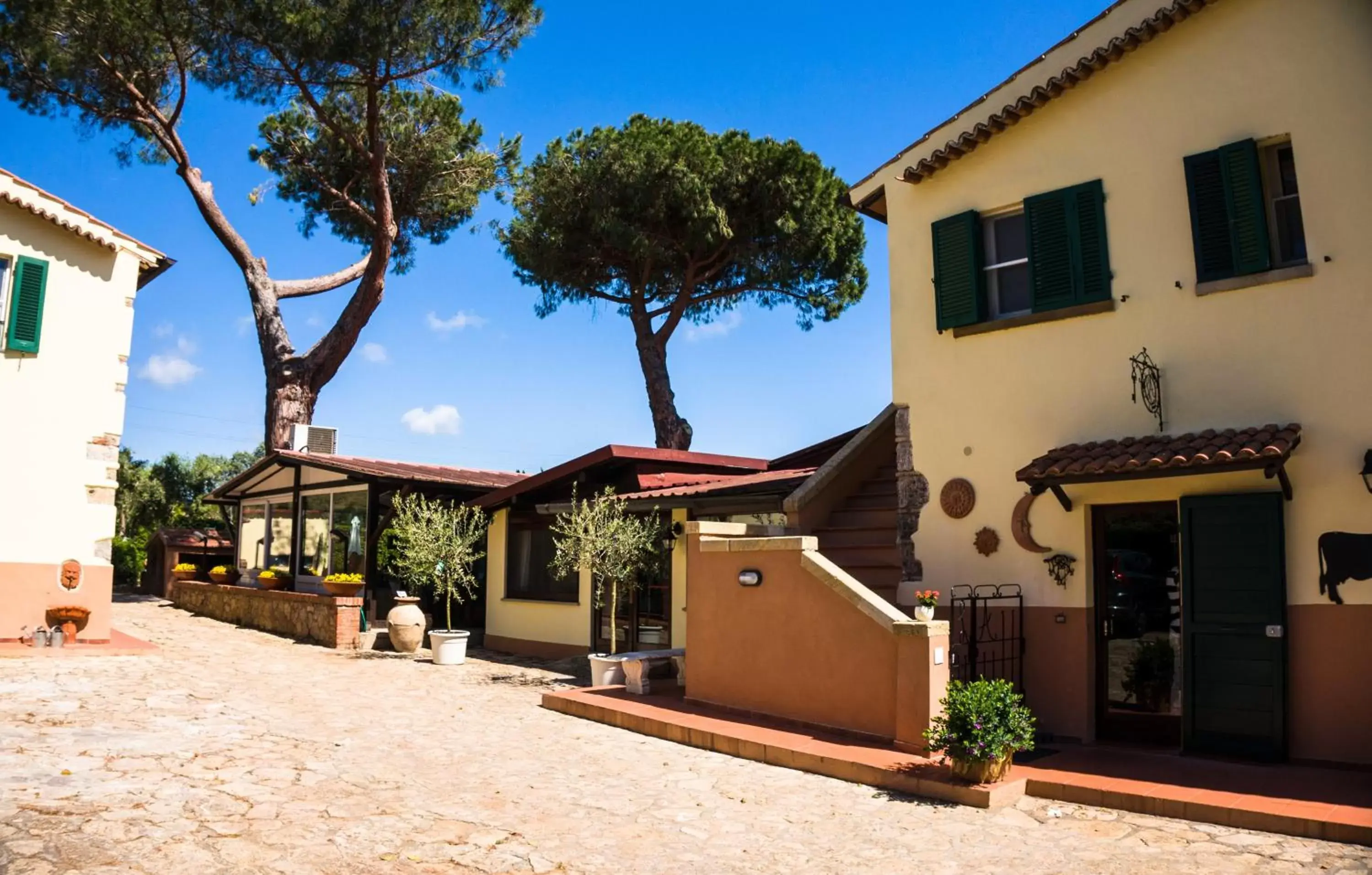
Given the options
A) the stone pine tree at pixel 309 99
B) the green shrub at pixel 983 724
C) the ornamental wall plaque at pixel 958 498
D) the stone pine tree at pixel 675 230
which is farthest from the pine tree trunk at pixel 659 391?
the green shrub at pixel 983 724

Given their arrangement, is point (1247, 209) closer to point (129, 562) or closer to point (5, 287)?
point (5, 287)

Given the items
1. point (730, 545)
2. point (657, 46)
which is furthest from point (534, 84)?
point (730, 545)

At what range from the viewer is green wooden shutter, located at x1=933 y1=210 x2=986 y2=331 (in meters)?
9.87

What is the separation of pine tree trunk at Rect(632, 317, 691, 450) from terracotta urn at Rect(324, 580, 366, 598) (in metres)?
8.49

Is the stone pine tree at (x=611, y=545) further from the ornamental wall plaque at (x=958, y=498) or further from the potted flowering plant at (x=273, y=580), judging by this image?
the potted flowering plant at (x=273, y=580)

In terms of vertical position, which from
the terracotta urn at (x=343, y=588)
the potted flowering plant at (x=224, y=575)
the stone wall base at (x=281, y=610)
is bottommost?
the stone wall base at (x=281, y=610)

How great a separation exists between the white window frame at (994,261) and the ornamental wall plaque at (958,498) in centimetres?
165

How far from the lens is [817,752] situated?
8.05 metres

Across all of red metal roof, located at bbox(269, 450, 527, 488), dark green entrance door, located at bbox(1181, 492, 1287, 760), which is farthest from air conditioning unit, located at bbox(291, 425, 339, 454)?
dark green entrance door, located at bbox(1181, 492, 1287, 760)

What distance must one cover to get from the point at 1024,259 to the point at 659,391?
14.5 m

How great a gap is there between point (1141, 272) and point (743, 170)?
14753 mm

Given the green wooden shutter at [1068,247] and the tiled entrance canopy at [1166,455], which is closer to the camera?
the tiled entrance canopy at [1166,455]

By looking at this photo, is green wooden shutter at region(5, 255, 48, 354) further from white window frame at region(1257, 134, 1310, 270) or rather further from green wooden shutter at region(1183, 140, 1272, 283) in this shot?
white window frame at region(1257, 134, 1310, 270)

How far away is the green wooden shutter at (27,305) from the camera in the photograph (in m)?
13.4
